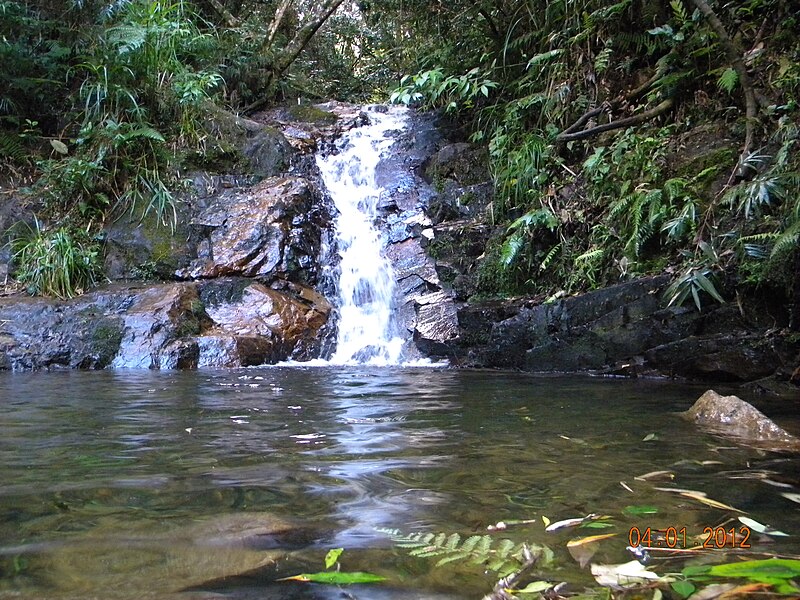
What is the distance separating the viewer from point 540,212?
6.38 metres

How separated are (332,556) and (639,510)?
806 mm

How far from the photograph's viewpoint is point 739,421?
249 centimetres

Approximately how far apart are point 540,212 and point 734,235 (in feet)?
7.28

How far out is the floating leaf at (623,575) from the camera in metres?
1.08

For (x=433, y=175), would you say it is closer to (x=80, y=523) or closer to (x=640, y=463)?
(x=640, y=463)

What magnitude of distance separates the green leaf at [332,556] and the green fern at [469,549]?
5.3 inches

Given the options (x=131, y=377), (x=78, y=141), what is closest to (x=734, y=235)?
(x=131, y=377)

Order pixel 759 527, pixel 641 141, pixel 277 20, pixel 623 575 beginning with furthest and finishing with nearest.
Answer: pixel 277 20
pixel 641 141
pixel 759 527
pixel 623 575

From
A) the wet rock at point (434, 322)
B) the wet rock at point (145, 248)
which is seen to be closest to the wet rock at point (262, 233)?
the wet rock at point (145, 248)

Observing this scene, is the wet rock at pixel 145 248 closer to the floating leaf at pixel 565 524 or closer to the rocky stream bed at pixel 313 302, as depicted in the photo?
the rocky stream bed at pixel 313 302

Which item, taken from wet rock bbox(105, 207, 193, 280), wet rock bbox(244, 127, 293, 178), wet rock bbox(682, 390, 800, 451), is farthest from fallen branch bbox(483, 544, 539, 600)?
wet rock bbox(244, 127, 293, 178)

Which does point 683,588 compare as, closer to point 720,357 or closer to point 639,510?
point 639,510

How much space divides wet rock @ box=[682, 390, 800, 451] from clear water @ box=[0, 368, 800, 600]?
0.38 feet

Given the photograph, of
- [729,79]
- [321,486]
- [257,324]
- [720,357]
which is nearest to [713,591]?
[321,486]
